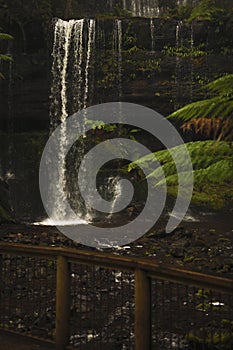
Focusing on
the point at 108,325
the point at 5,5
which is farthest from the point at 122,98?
the point at 108,325

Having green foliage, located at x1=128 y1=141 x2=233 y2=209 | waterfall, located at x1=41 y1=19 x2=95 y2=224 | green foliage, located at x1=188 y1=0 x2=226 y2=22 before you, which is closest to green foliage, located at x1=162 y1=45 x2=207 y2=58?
green foliage, located at x1=188 y1=0 x2=226 y2=22

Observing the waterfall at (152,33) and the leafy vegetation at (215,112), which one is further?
the waterfall at (152,33)

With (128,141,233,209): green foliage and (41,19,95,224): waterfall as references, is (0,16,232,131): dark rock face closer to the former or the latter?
(41,19,95,224): waterfall

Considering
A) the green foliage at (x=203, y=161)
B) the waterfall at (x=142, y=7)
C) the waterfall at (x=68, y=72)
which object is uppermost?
the waterfall at (x=142, y=7)

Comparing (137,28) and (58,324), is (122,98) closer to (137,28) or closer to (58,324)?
(137,28)

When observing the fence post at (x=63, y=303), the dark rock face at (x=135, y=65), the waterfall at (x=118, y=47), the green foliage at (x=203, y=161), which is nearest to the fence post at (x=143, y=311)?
the fence post at (x=63, y=303)

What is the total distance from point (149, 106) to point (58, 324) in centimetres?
1667

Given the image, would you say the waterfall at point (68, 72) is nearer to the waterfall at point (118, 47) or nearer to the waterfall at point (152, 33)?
the waterfall at point (118, 47)

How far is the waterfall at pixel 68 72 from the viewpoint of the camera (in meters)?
20.5

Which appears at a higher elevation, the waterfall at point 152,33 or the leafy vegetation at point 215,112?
the waterfall at point 152,33

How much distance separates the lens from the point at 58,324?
15.7ft

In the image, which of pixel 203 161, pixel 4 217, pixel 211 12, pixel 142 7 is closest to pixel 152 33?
pixel 211 12

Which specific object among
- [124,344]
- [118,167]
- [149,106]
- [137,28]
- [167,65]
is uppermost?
[137,28]

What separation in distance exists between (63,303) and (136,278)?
38.3 inches
